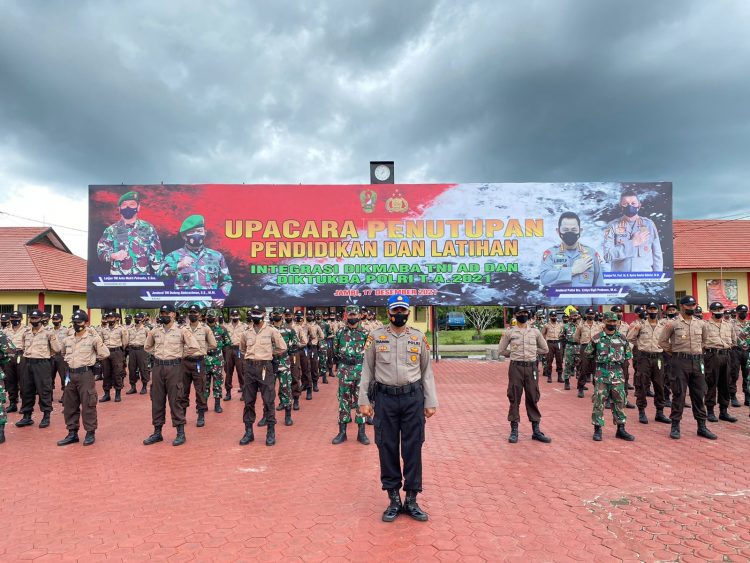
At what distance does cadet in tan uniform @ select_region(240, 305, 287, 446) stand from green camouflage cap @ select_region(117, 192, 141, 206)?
1009 centimetres

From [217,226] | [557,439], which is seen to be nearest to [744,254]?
[557,439]

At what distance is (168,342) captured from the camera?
23.8 ft

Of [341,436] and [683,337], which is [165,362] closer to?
[341,436]

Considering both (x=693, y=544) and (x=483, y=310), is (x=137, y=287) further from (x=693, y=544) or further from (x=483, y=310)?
(x=483, y=310)

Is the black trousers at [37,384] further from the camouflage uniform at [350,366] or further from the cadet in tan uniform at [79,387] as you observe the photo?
the camouflage uniform at [350,366]

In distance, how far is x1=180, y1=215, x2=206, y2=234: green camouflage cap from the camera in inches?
587

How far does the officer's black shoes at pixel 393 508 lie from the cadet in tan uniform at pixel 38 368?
23.7 feet

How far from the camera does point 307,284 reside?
49.0 feet

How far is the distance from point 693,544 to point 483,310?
32.0 m

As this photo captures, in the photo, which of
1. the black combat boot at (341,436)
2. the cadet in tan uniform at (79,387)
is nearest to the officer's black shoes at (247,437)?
the black combat boot at (341,436)

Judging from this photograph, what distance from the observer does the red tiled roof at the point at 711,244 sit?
19.8 metres

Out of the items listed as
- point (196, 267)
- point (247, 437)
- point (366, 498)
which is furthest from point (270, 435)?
point (196, 267)

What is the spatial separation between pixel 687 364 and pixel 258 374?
6661 millimetres

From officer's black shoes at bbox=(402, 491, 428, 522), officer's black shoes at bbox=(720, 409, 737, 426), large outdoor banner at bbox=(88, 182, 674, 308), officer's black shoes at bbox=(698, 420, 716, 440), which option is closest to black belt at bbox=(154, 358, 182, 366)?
officer's black shoes at bbox=(402, 491, 428, 522)
